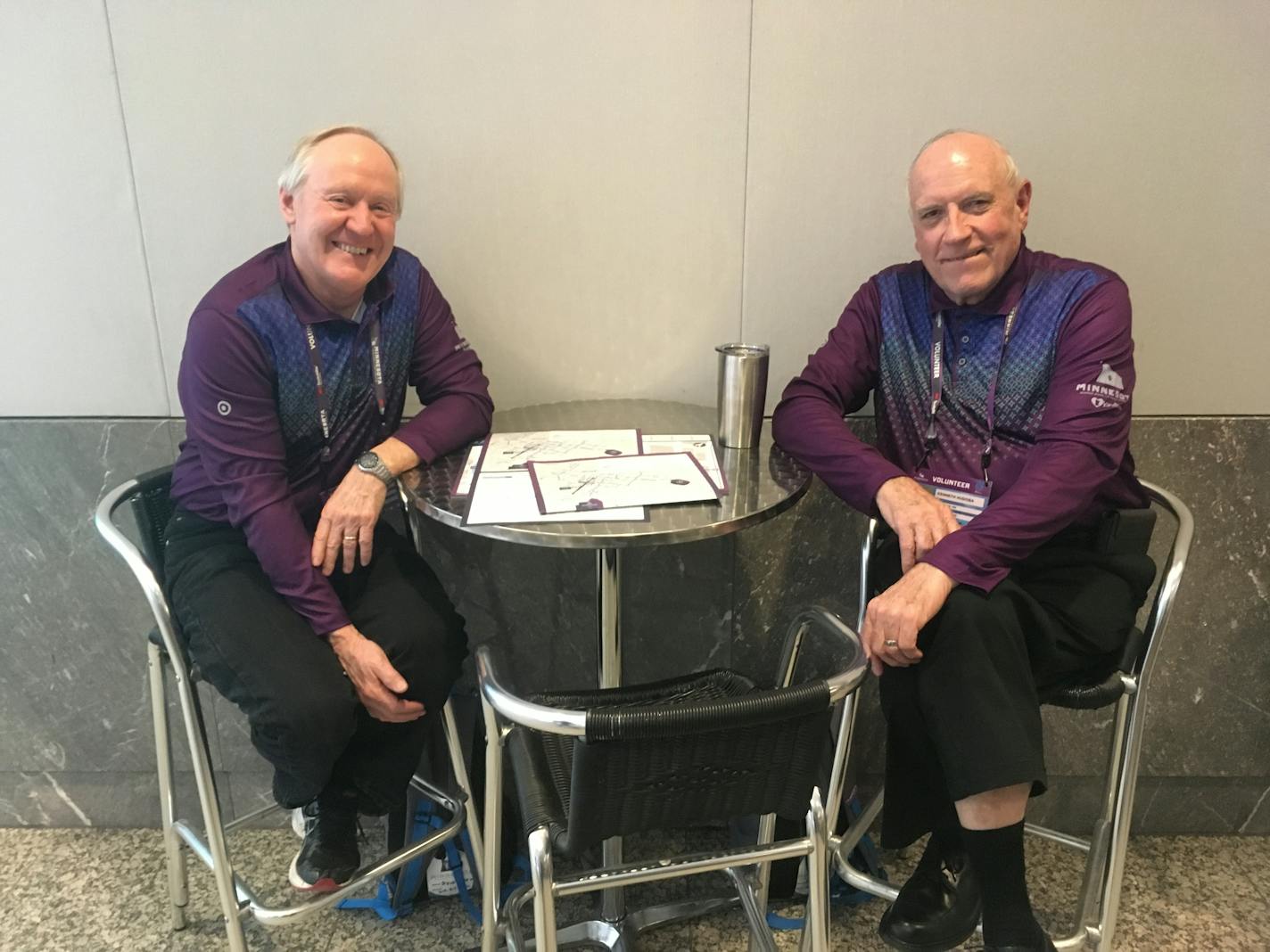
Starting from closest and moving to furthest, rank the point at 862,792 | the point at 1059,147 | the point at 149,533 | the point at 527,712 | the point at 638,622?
the point at 527,712 < the point at 149,533 < the point at 1059,147 < the point at 638,622 < the point at 862,792

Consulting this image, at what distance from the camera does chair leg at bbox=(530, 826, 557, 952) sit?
120 cm

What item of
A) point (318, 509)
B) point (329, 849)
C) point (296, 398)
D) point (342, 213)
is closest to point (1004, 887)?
point (329, 849)

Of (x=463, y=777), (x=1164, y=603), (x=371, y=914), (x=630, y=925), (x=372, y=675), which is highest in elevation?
(x=1164, y=603)

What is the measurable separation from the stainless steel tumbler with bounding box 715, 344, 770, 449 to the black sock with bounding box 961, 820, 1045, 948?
76 centimetres

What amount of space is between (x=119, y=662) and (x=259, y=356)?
0.98 metres

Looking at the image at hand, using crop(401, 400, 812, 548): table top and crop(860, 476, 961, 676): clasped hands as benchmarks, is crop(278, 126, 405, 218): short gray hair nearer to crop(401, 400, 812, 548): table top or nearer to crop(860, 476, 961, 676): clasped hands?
crop(401, 400, 812, 548): table top

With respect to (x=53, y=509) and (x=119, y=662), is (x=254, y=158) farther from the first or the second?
(x=119, y=662)

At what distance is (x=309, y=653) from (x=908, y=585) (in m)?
0.96

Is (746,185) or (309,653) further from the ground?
(746,185)

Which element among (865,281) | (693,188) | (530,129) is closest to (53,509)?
(530,129)

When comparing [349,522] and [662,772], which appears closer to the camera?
[662,772]

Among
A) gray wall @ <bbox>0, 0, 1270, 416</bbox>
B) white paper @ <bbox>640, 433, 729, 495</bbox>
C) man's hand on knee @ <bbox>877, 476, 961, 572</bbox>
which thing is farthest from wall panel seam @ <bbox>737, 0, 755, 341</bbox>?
man's hand on knee @ <bbox>877, 476, 961, 572</bbox>

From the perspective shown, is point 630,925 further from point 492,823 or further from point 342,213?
point 342,213

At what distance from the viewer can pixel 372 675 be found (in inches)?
59.2
